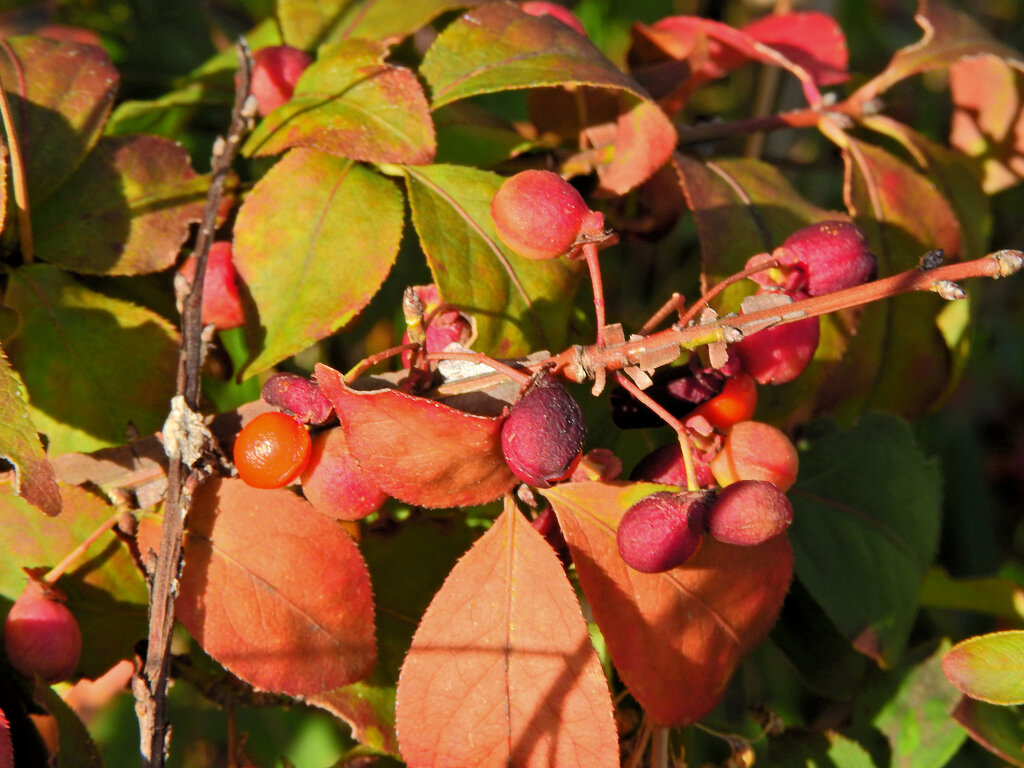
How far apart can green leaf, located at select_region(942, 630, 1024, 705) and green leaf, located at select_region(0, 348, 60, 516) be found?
705 mm

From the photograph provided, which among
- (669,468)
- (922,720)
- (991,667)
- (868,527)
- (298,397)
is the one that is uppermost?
(298,397)

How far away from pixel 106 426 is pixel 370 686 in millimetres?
344

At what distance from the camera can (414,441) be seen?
0.67m

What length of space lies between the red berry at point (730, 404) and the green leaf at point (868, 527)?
30 centimetres

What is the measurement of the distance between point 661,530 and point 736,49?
2.29 feet

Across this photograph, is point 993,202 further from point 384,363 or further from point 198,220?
point 198,220

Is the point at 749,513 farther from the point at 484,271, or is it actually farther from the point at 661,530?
the point at 484,271

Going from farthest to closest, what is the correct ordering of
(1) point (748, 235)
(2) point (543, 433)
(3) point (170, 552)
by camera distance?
(1) point (748, 235), (3) point (170, 552), (2) point (543, 433)

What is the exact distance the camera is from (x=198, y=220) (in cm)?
94

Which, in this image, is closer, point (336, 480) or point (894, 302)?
point (336, 480)

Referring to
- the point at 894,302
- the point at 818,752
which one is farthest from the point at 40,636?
the point at 894,302

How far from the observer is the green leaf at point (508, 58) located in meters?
0.89

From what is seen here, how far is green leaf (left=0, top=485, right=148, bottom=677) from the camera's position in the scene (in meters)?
0.84

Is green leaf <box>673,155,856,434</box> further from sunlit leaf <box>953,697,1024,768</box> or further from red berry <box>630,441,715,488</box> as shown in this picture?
sunlit leaf <box>953,697,1024,768</box>
